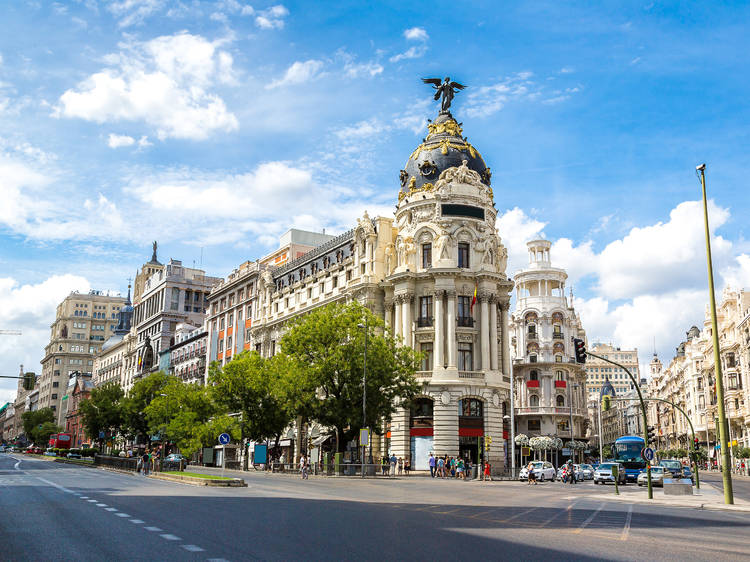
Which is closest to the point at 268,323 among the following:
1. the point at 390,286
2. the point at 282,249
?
the point at 282,249

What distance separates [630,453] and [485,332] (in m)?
15.6

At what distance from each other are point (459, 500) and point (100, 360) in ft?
510

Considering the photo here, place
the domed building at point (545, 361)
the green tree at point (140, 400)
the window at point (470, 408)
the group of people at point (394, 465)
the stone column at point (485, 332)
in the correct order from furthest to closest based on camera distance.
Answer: the domed building at point (545, 361) < the green tree at point (140, 400) < the stone column at point (485, 332) < the window at point (470, 408) < the group of people at point (394, 465)

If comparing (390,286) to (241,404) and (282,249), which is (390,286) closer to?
(241,404)

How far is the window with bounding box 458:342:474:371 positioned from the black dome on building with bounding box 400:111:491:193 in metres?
14.7

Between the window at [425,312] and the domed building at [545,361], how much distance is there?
127 ft

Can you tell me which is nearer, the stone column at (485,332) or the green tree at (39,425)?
the stone column at (485,332)

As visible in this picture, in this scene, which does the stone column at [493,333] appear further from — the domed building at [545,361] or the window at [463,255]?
the domed building at [545,361]

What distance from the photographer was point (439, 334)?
6241 cm

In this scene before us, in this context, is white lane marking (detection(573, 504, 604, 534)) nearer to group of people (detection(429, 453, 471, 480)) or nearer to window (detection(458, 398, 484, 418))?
group of people (detection(429, 453, 471, 480))

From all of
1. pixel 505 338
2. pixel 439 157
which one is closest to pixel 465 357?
pixel 505 338

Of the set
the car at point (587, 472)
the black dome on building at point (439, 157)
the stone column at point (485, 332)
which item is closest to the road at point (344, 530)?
the stone column at point (485, 332)

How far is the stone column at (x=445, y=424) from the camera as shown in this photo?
59500 millimetres

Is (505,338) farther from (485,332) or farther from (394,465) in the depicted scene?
(394,465)
